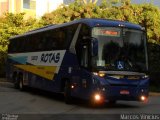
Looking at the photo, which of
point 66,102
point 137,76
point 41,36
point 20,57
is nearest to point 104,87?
point 137,76

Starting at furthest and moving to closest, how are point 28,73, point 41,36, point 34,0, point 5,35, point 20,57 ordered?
point 34,0 < point 5,35 < point 20,57 < point 28,73 < point 41,36

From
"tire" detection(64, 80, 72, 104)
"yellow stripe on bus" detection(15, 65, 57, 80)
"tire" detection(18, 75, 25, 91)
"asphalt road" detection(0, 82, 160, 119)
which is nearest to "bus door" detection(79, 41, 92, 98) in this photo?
"asphalt road" detection(0, 82, 160, 119)

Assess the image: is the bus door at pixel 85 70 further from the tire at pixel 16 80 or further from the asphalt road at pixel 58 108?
the tire at pixel 16 80

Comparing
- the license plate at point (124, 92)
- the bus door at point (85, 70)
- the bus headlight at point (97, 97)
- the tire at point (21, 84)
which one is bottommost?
the tire at point (21, 84)

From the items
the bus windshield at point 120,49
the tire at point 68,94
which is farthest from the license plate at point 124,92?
the tire at point 68,94

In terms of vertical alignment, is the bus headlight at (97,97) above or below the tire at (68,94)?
above

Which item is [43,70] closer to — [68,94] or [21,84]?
[68,94]

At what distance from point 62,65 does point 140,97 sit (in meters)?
4.06

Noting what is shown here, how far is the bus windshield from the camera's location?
720 inches

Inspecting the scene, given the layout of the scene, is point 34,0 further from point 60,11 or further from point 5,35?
point 5,35

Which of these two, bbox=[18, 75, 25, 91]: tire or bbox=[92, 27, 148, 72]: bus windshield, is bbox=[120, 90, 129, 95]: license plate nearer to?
bbox=[92, 27, 148, 72]: bus windshield

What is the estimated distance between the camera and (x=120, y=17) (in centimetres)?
4697

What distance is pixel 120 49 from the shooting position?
18688mm

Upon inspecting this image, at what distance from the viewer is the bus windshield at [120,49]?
720 inches
